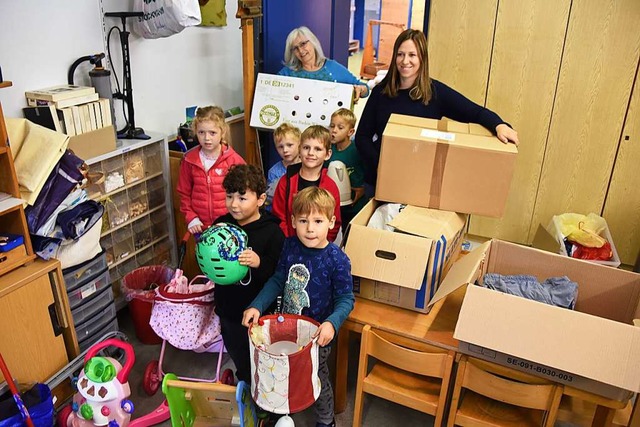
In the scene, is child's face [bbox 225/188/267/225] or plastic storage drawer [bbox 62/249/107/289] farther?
plastic storage drawer [bbox 62/249/107/289]

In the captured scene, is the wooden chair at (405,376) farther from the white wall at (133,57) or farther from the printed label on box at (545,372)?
the white wall at (133,57)

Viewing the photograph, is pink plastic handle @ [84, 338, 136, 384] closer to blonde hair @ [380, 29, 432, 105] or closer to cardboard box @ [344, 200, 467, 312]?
cardboard box @ [344, 200, 467, 312]

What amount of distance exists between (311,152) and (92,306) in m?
1.26

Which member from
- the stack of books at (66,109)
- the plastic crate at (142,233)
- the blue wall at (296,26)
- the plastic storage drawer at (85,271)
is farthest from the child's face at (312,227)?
the blue wall at (296,26)

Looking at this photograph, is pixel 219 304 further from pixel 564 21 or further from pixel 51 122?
pixel 564 21

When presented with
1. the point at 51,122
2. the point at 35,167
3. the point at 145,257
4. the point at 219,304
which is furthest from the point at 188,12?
the point at 219,304

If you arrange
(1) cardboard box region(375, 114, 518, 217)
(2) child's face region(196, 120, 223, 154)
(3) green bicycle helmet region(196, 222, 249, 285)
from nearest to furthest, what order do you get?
(3) green bicycle helmet region(196, 222, 249, 285)
(1) cardboard box region(375, 114, 518, 217)
(2) child's face region(196, 120, 223, 154)

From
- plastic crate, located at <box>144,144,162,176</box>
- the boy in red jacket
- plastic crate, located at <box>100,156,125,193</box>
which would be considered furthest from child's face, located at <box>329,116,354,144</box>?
plastic crate, located at <box>100,156,125,193</box>

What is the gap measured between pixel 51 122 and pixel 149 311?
103 cm

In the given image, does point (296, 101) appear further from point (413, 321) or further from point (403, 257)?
point (413, 321)

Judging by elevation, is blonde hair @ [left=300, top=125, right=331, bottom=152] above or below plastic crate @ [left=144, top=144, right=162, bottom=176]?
above

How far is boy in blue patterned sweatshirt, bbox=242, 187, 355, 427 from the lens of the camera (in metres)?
1.85

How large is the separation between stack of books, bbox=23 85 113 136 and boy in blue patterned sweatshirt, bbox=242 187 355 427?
1306mm

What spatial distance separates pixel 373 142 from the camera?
267 centimetres
